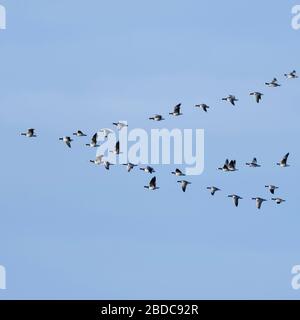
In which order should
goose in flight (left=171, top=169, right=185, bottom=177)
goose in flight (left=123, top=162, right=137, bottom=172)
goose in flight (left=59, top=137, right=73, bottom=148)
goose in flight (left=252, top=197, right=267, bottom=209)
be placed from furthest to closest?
goose in flight (left=252, top=197, right=267, bottom=209) < goose in flight (left=171, top=169, right=185, bottom=177) < goose in flight (left=59, top=137, right=73, bottom=148) < goose in flight (left=123, top=162, right=137, bottom=172)

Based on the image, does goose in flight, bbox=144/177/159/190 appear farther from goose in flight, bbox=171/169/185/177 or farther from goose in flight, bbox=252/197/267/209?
goose in flight, bbox=252/197/267/209

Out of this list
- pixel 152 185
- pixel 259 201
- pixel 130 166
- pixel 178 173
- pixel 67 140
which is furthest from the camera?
pixel 259 201

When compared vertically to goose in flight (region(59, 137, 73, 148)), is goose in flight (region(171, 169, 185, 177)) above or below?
below

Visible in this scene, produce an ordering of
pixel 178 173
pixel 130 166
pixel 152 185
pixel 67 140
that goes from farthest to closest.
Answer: pixel 178 173
pixel 67 140
pixel 130 166
pixel 152 185

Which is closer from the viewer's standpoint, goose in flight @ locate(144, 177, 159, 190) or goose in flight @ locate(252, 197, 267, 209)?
goose in flight @ locate(144, 177, 159, 190)

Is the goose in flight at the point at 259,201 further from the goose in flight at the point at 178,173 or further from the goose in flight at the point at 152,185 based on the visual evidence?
the goose in flight at the point at 152,185

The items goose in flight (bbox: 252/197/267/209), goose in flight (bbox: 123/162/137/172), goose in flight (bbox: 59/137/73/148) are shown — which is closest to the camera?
goose in flight (bbox: 123/162/137/172)

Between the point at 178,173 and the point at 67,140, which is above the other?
the point at 67,140

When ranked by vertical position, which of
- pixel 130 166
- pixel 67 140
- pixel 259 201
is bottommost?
pixel 259 201

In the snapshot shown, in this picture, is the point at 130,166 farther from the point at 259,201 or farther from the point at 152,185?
the point at 259,201
